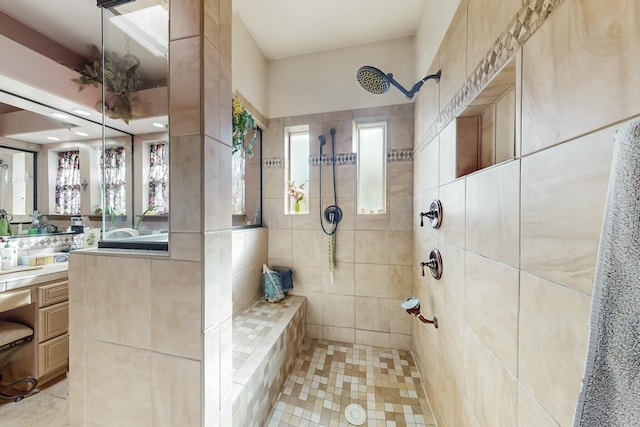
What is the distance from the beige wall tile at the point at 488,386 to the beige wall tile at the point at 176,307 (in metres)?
0.96

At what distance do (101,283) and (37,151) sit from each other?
2.32 meters

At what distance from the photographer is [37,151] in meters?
1.98

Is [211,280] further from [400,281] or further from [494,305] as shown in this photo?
[400,281]

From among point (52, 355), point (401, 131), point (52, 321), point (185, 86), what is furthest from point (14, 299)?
point (401, 131)

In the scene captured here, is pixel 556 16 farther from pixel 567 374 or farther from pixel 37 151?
pixel 37 151

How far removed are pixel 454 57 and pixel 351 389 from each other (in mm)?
2093

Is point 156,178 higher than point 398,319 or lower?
higher

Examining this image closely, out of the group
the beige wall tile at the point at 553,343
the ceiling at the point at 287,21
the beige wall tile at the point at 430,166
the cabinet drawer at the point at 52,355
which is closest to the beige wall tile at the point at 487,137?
the beige wall tile at the point at 430,166

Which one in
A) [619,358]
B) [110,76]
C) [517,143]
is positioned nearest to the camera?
[619,358]

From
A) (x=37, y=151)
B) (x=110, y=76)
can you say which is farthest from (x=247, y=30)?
(x=37, y=151)

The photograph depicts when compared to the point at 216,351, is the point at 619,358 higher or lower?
higher

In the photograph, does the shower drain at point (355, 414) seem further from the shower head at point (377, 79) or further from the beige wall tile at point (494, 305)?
the shower head at point (377, 79)

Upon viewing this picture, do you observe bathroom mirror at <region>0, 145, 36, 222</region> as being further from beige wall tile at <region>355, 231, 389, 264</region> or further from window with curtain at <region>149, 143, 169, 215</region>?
beige wall tile at <region>355, 231, 389, 264</region>

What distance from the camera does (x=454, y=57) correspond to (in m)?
1.07
